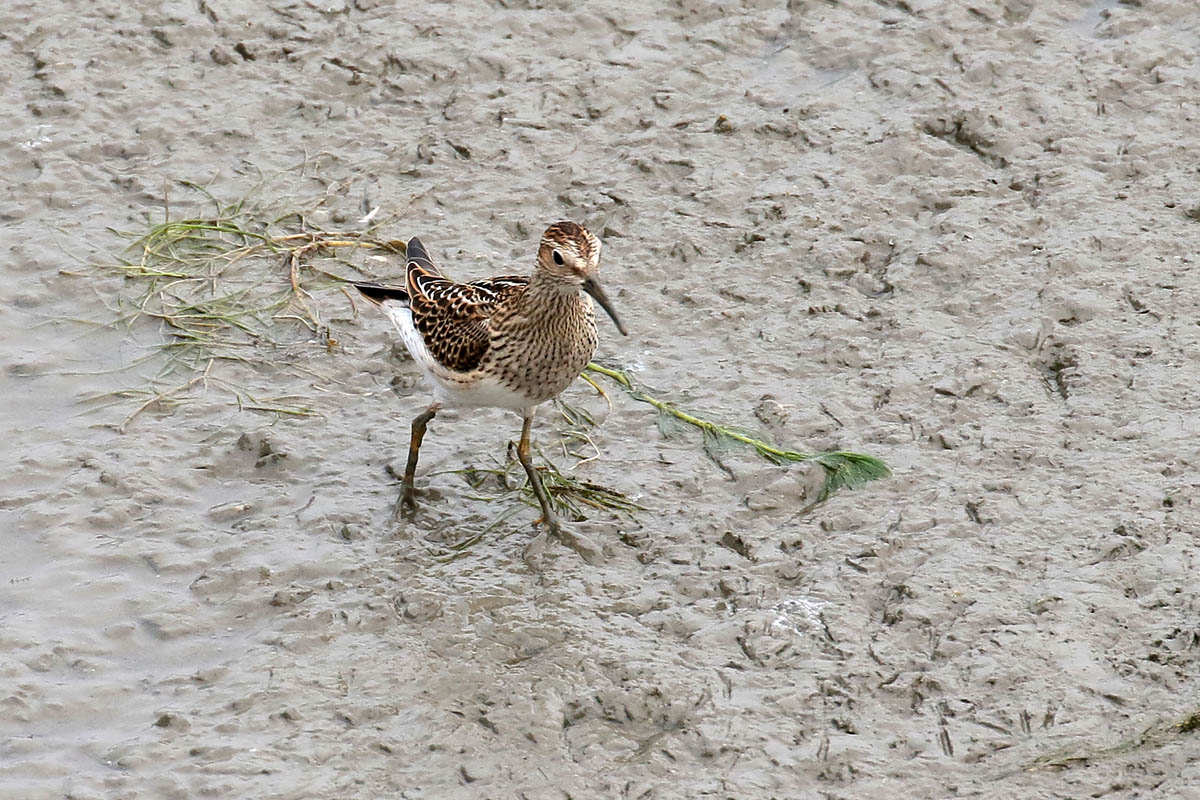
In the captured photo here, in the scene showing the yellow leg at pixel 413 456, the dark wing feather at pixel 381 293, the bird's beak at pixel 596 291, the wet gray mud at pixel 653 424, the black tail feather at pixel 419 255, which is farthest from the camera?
the black tail feather at pixel 419 255

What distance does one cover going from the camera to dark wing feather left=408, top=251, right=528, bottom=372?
743cm

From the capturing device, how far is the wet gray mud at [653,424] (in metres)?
6.50

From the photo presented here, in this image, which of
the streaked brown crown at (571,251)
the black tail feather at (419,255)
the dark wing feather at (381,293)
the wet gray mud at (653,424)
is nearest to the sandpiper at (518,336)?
the streaked brown crown at (571,251)

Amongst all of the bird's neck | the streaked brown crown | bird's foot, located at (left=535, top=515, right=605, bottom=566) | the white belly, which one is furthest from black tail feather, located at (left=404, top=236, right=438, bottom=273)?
bird's foot, located at (left=535, top=515, right=605, bottom=566)

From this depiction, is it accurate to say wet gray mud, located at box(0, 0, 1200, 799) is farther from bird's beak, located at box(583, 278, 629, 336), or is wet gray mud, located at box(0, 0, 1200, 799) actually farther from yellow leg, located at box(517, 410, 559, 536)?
bird's beak, located at box(583, 278, 629, 336)

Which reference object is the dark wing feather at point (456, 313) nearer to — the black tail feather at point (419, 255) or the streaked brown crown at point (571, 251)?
the black tail feather at point (419, 255)

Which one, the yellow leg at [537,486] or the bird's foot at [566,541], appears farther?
the yellow leg at [537,486]

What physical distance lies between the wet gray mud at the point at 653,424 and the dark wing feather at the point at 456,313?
2.53ft

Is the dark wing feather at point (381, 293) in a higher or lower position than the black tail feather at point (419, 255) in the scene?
lower

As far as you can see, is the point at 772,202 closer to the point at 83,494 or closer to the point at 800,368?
the point at 800,368

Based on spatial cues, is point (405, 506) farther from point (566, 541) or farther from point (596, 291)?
point (596, 291)

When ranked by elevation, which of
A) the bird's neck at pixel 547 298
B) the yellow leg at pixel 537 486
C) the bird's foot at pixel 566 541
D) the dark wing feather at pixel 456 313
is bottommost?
the bird's foot at pixel 566 541

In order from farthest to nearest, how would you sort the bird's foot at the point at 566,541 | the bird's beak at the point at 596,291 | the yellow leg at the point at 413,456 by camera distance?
the yellow leg at the point at 413,456 < the bird's foot at the point at 566,541 < the bird's beak at the point at 596,291

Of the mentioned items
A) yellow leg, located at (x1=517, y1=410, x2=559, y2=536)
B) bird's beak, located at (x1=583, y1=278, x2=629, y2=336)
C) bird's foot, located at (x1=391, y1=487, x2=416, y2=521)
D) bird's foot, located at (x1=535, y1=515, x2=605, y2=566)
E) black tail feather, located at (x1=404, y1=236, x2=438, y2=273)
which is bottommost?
bird's foot, located at (x1=391, y1=487, x2=416, y2=521)
